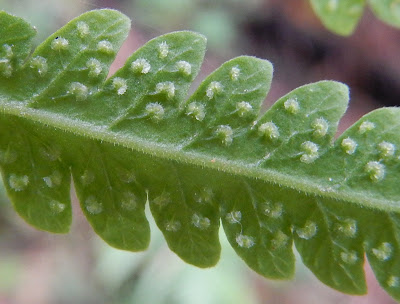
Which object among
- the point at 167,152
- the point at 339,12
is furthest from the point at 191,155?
the point at 339,12

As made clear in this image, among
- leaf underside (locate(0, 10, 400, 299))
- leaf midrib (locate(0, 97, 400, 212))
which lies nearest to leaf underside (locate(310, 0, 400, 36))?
leaf underside (locate(0, 10, 400, 299))

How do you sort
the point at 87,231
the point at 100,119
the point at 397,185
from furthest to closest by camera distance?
the point at 87,231, the point at 100,119, the point at 397,185

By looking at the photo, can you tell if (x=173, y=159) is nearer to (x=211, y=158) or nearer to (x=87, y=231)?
(x=211, y=158)

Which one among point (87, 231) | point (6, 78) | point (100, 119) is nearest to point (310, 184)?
point (100, 119)

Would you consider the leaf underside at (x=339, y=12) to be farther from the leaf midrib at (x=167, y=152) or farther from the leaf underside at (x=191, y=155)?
the leaf midrib at (x=167, y=152)

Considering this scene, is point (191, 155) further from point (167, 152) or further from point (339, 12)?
point (339, 12)

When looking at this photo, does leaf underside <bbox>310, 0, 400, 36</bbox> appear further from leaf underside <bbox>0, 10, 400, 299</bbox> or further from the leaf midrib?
the leaf midrib

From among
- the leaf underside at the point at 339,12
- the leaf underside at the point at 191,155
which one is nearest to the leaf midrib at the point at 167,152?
the leaf underside at the point at 191,155

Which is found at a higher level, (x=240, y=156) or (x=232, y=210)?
(x=240, y=156)
